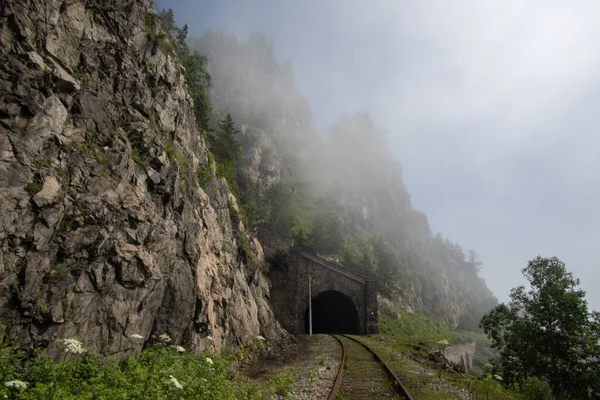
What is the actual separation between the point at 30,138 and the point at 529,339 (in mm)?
24492

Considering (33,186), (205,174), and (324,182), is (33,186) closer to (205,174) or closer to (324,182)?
(205,174)

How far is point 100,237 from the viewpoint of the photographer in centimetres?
1006

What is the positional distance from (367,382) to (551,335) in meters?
14.3

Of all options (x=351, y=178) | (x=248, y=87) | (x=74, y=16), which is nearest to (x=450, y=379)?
(x=74, y=16)

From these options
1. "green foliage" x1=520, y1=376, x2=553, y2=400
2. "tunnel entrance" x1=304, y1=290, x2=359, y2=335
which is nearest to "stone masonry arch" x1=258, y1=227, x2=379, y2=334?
"tunnel entrance" x1=304, y1=290, x2=359, y2=335

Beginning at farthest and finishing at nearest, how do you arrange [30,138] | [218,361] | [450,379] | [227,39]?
1. [227,39]
2. [450,379]
3. [218,361]
4. [30,138]

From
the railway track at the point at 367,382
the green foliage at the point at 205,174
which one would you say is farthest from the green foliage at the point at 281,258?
the railway track at the point at 367,382

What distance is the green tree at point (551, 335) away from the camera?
17.4 meters

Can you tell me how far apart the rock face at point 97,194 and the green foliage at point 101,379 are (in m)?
0.83

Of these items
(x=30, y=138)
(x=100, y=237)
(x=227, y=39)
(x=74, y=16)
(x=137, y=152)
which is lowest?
(x=100, y=237)

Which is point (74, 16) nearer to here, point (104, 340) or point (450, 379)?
point (104, 340)

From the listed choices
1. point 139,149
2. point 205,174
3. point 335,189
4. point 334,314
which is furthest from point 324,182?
point 139,149

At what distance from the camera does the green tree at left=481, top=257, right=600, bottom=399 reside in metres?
17.4

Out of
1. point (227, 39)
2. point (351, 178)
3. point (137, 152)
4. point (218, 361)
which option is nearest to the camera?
point (218, 361)
